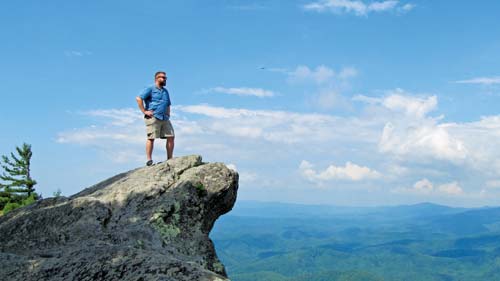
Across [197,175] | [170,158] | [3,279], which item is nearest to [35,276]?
[3,279]

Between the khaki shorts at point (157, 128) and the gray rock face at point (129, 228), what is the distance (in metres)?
1.52

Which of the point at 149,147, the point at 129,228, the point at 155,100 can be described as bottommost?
the point at 129,228

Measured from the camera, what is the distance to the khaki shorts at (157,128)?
1812 centimetres

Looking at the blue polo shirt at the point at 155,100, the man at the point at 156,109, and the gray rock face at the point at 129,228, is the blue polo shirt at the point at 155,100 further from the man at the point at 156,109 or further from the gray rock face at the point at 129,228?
the gray rock face at the point at 129,228

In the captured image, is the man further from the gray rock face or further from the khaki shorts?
the gray rock face

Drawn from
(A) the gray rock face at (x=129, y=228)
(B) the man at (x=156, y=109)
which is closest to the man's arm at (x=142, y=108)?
(B) the man at (x=156, y=109)

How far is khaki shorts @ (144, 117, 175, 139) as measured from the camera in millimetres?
18125

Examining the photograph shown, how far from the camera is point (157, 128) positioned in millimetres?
18234

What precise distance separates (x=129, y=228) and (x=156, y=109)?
6330 mm

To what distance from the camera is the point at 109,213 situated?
1340cm

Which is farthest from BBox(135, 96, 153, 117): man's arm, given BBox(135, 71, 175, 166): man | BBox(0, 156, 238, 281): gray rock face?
BBox(0, 156, 238, 281): gray rock face

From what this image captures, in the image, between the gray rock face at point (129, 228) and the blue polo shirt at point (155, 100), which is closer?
the gray rock face at point (129, 228)

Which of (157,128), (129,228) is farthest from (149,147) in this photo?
(129,228)

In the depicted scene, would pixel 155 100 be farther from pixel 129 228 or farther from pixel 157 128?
pixel 129 228
